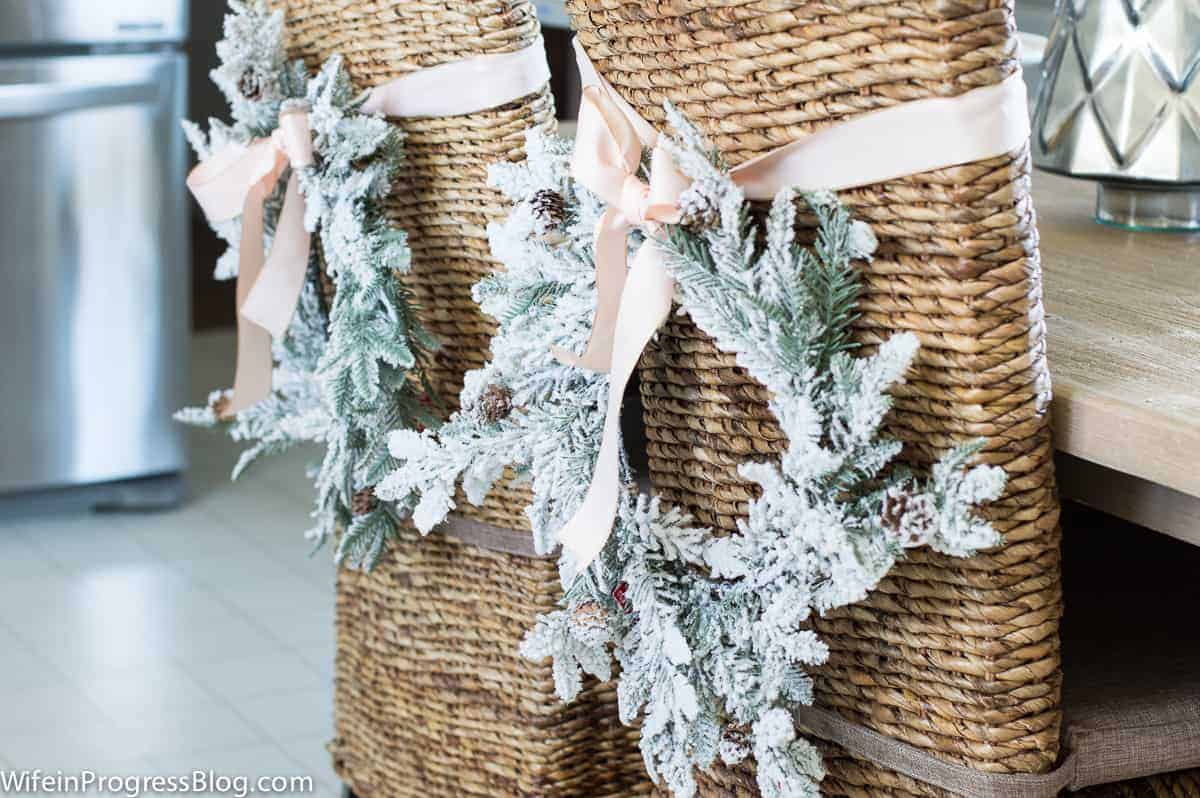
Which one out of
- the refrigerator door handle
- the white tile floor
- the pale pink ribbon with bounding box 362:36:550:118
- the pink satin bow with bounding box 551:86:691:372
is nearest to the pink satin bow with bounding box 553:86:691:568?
the pink satin bow with bounding box 551:86:691:372

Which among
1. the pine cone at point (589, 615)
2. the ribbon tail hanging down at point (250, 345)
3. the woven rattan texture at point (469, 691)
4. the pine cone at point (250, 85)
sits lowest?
the woven rattan texture at point (469, 691)

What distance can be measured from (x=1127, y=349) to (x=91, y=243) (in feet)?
6.55

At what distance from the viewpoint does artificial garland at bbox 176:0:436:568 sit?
121cm

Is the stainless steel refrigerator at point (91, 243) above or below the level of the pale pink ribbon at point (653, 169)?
below

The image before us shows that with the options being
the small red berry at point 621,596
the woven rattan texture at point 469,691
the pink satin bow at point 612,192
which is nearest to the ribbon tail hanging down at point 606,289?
the pink satin bow at point 612,192

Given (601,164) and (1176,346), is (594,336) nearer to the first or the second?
(601,164)

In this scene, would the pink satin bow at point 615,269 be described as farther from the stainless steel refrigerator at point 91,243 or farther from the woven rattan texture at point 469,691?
the stainless steel refrigerator at point 91,243

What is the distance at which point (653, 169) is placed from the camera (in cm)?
89

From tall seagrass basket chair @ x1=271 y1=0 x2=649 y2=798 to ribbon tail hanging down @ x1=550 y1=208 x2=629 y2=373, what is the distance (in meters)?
0.27

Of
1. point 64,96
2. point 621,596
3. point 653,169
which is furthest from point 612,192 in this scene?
point 64,96

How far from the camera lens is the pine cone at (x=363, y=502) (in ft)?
4.38

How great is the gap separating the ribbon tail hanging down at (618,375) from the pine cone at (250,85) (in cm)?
53

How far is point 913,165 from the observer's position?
80 cm

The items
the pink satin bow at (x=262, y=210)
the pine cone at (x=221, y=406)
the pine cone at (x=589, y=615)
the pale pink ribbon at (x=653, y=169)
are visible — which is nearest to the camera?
the pale pink ribbon at (x=653, y=169)
